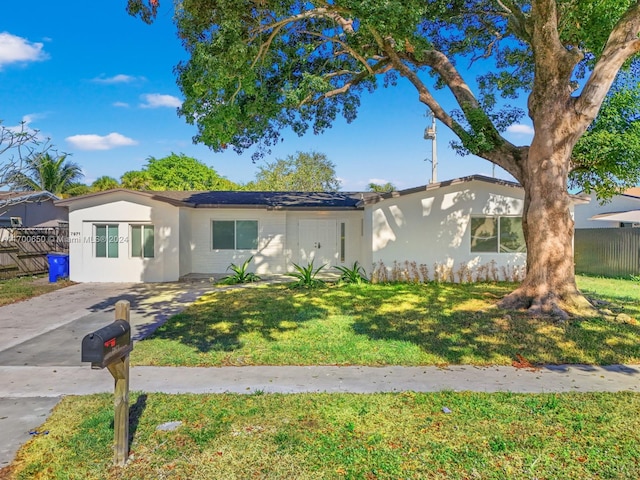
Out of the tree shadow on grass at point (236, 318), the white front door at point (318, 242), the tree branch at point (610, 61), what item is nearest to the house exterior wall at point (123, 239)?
the tree shadow on grass at point (236, 318)

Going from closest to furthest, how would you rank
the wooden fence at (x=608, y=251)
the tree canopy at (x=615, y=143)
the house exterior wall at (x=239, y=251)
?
the tree canopy at (x=615, y=143) < the wooden fence at (x=608, y=251) < the house exterior wall at (x=239, y=251)

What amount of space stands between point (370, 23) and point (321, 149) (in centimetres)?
3095

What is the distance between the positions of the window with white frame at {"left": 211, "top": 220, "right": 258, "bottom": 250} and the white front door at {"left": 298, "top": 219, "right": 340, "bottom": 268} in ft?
6.05

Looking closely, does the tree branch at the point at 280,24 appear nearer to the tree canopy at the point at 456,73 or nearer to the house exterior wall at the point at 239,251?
the tree canopy at the point at 456,73

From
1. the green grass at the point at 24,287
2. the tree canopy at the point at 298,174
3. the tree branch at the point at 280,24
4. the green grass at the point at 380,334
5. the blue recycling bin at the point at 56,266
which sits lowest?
the green grass at the point at 380,334

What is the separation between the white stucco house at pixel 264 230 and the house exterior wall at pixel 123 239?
0.11 ft

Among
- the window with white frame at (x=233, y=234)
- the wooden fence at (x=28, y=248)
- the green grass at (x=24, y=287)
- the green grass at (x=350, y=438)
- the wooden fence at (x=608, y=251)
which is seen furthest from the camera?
the window with white frame at (x=233, y=234)

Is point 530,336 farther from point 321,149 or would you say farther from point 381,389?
point 321,149

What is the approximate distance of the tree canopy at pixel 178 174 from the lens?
3888cm

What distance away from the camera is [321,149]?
3728 centimetres

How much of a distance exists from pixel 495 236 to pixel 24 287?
47.8ft

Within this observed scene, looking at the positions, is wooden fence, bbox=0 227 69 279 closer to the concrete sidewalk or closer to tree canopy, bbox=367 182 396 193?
the concrete sidewalk

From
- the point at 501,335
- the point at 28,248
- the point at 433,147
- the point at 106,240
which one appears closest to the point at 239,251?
the point at 106,240

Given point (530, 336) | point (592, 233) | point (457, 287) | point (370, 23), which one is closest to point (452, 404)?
point (530, 336)
